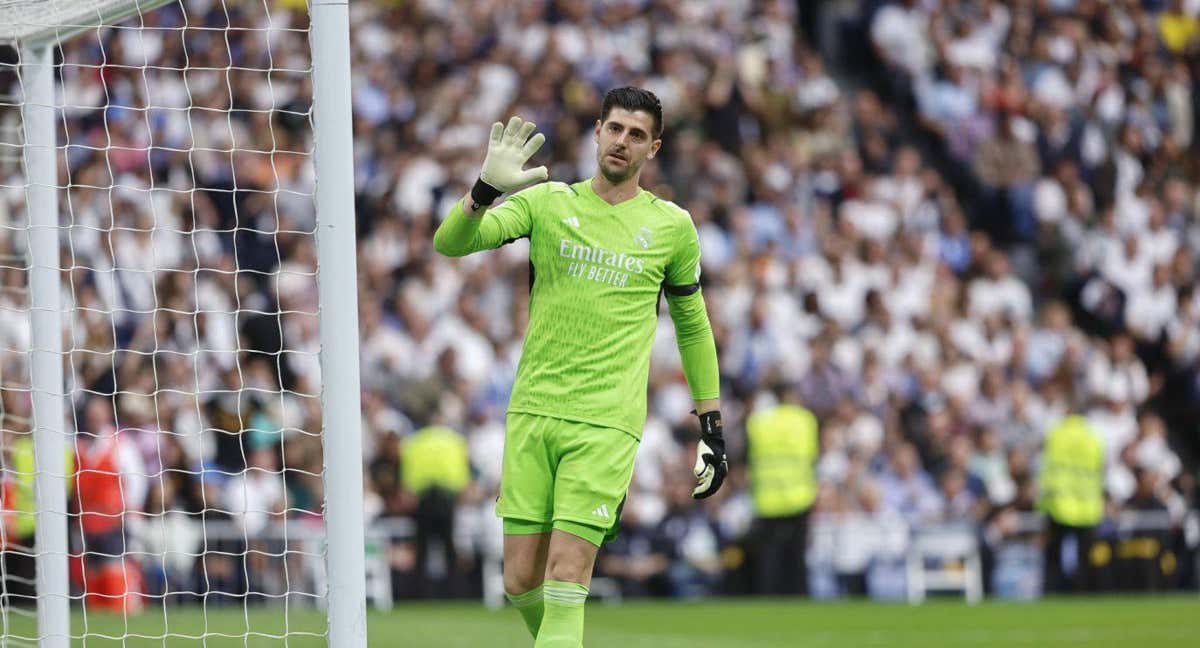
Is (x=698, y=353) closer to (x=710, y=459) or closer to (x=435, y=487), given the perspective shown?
(x=710, y=459)

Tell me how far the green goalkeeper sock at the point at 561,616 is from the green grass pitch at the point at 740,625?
4750 millimetres

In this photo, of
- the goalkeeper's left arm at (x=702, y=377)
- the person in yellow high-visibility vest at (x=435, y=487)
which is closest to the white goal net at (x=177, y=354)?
the person in yellow high-visibility vest at (x=435, y=487)

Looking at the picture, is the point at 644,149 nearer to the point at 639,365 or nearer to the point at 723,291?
the point at 639,365

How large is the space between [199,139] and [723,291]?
5.35 metres

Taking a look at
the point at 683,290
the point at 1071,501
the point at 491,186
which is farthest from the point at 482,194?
the point at 1071,501

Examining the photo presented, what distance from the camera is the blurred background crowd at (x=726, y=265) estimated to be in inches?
648

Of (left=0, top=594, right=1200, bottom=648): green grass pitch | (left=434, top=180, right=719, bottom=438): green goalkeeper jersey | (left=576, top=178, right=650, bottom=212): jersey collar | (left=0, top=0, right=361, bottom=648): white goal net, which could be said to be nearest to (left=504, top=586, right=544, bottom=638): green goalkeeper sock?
(left=434, top=180, right=719, bottom=438): green goalkeeper jersey

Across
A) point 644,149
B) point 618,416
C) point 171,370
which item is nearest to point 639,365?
point 618,416

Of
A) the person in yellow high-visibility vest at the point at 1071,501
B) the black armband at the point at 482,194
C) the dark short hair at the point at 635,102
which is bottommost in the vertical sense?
the person in yellow high-visibility vest at the point at 1071,501

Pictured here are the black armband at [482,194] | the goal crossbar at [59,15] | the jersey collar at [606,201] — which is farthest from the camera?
the goal crossbar at [59,15]

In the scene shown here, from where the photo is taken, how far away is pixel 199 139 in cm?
1884

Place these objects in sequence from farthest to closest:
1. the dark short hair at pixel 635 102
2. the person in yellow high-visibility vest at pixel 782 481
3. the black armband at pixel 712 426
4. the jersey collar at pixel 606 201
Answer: the person in yellow high-visibility vest at pixel 782 481 < the black armband at pixel 712 426 < the jersey collar at pixel 606 201 < the dark short hair at pixel 635 102

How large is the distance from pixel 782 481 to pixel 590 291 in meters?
9.81

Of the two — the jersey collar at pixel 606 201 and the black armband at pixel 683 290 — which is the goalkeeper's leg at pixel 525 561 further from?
the jersey collar at pixel 606 201
